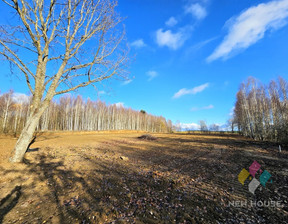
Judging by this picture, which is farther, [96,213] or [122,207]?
[122,207]

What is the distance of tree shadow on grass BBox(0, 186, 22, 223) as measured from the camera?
3011 mm

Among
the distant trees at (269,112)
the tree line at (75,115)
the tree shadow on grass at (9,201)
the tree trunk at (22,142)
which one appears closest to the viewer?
the tree shadow on grass at (9,201)

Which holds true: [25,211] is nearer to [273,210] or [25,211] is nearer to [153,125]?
[273,210]

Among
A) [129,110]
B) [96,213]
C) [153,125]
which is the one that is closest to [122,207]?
[96,213]

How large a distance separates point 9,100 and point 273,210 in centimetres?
4093

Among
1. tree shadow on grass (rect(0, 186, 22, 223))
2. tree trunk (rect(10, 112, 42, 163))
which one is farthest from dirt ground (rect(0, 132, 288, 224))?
tree trunk (rect(10, 112, 42, 163))

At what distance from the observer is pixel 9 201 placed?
341 centimetres

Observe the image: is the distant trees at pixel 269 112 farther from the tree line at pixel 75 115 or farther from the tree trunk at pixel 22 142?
the tree line at pixel 75 115

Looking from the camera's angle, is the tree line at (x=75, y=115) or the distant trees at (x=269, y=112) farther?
the tree line at (x=75, y=115)

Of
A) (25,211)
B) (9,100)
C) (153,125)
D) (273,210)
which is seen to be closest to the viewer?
(25,211)

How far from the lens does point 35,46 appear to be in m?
6.30

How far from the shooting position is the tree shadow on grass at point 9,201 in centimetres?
301

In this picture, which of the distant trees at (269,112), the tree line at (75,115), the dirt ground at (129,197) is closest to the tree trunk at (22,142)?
the dirt ground at (129,197)

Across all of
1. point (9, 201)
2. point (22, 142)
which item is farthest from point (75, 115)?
point (9, 201)
